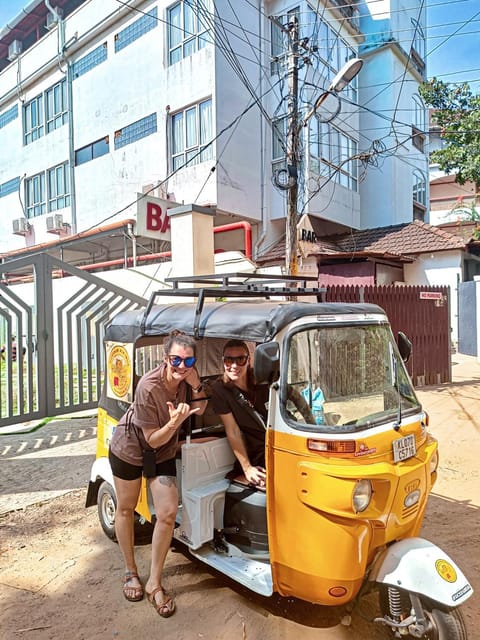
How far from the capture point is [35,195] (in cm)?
2161

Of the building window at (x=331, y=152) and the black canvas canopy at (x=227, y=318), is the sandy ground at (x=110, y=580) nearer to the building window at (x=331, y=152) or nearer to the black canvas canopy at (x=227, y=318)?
the black canvas canopy at (x=227, y=318)

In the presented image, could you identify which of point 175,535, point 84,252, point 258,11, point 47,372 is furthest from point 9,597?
point 84,252

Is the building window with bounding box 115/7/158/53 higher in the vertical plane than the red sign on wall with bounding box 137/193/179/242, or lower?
higher

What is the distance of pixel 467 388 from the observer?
10.3 meters

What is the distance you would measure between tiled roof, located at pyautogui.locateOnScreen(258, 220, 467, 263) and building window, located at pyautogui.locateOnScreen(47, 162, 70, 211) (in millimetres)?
9980

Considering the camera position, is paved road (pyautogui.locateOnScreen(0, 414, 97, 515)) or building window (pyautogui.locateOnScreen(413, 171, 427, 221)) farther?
building window (pyautogui.locateOnScreen(413, 171, 427, 221))

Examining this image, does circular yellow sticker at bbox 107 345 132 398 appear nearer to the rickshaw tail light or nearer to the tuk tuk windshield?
the tuk tuk windshield

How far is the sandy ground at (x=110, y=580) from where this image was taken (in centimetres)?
281

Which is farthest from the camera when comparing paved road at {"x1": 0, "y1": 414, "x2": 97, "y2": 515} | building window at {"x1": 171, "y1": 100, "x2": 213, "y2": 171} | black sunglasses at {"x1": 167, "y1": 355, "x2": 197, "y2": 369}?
building window at {"x1": 171, "y1": 100, "x2": 213, "y2": 171}

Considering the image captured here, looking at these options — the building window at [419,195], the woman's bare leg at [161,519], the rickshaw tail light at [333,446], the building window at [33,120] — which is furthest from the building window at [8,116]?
the rickshaw tail light at [333,446]

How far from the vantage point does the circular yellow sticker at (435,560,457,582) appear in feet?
7.89

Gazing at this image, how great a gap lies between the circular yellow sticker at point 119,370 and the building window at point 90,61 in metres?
17.6

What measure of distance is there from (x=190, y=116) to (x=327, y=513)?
14.5 metres

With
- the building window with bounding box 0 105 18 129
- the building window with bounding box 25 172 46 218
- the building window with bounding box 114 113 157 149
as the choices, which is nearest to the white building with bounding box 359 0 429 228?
the building window with bounding box 114 113 157 149
